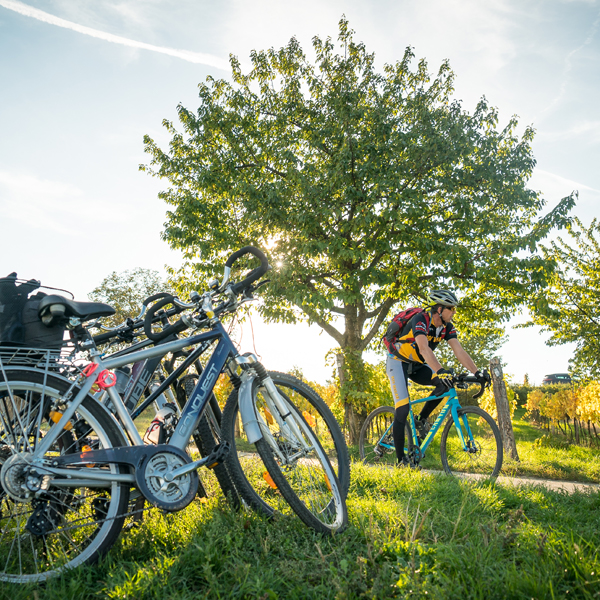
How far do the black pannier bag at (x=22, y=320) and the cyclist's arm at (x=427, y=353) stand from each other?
3.61 metres

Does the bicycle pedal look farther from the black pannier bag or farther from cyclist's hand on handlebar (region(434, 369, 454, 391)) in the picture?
cyclist's hand on handlebar (region(434, 369, 454, 391))

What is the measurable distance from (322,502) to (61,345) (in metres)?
1.92

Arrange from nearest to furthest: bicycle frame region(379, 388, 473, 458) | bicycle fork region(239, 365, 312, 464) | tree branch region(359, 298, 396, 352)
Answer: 1. bicycle fork region(239, 365, 312, 464)
2. bicycle frame region(379, 388, 473, 458)
3. tree branch region(359, 298, 396, 352)

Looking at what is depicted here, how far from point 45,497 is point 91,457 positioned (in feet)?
1.05

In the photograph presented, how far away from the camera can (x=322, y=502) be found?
2861 millimetres

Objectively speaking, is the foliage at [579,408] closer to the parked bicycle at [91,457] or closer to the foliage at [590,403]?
the foliage at [590,403]

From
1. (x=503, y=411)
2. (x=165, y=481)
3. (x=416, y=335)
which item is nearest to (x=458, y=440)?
(x=416, y=335)

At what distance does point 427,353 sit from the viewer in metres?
4.80

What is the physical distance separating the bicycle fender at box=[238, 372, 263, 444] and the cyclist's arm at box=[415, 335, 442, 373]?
2605 mm

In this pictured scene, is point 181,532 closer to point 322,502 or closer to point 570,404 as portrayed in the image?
point 322,502

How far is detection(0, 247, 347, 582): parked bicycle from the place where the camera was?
2320 mm

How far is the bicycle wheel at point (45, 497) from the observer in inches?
Result: 89.6

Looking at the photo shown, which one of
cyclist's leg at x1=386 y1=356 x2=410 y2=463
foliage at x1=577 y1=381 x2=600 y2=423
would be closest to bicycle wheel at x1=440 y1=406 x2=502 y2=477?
cyclist's leg at x1=386 y1=356 x2=410 y2=463

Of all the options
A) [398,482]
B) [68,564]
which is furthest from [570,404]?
[68,564]
